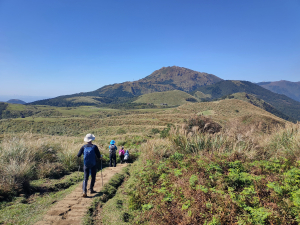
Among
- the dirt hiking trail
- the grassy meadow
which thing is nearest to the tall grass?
the grassy meadow

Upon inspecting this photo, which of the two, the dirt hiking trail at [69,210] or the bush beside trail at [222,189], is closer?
→ the bush beside trail at [222,189]

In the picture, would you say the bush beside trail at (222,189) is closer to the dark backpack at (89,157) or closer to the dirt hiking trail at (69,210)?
the dirt hiking trail at (69,210)

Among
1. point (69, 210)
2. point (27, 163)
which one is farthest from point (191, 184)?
point (27, 163)

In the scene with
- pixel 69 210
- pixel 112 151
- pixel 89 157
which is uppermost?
pixel 89 157

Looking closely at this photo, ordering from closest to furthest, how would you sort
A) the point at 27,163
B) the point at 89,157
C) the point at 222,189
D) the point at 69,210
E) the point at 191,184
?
the point at 222,189
the point at 191,184
the point at 69,210
the point at 89,157
the point at 27,163

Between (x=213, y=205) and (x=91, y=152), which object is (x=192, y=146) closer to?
(x=213, y=205)

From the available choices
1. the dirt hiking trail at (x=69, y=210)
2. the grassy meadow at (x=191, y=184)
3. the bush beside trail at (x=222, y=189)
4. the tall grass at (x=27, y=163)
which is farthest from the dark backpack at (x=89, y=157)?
the tall grass at (x=27, y=163)

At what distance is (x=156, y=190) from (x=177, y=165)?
150 cm

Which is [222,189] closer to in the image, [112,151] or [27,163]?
[112,151]

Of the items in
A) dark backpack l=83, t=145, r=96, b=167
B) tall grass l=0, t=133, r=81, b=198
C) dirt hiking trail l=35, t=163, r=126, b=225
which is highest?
dark backpack l=83, t=145, r=96, b=167

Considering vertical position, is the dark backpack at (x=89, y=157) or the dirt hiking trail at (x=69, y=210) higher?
the dark backpack at (x=89, y=157)

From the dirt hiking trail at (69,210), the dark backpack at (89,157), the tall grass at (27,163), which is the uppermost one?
the dark backpack at (89,157)

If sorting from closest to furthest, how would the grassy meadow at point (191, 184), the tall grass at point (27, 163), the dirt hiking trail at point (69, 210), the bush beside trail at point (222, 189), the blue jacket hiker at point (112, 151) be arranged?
the bush beside trail at point (222, 189) < the grassy meadow at point (191, 184) < the dirt hiking trail at point (69, 210) < the tall grass at point (27, 163) < the blue jacket hiker at point (112, 151)

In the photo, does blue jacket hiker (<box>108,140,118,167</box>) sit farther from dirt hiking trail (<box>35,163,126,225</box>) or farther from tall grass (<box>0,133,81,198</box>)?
dirt hiking trail (<box>35,163,126,225</box>)
